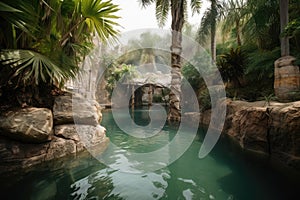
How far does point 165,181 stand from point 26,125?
3.10 metres

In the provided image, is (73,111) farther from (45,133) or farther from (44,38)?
(44,38)

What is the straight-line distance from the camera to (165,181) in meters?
3.04

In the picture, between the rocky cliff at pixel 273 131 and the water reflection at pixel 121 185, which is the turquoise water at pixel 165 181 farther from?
the rocky cliff at pixel 273 131

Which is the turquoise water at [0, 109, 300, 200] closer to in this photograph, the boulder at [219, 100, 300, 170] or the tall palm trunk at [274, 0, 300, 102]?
the boulder at [219, 100, 300, 170]

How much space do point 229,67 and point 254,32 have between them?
2041 millimetres

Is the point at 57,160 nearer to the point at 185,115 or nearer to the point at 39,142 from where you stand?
the point at 39,142

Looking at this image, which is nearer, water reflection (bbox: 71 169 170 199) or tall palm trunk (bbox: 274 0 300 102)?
water reflection (bbox: 71 169 170 199)

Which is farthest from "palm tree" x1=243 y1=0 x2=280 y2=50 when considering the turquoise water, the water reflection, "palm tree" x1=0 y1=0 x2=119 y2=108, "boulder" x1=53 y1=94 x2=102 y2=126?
"boulder" x1=53 y1=94 x2=102 y2=126

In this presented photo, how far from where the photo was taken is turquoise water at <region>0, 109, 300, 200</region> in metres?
2.58

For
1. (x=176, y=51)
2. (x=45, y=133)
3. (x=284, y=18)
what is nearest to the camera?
(x=45, y=133)

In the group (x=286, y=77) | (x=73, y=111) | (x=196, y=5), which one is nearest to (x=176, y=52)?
(x=196, y=5)

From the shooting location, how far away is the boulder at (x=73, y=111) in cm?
468

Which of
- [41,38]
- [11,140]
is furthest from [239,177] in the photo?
[41,38]

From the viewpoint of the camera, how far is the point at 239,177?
3160mm
